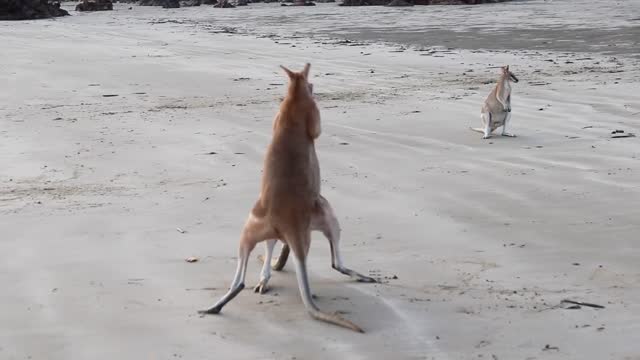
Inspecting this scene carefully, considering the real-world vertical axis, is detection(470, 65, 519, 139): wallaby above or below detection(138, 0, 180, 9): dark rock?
above

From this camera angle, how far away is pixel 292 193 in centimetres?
361

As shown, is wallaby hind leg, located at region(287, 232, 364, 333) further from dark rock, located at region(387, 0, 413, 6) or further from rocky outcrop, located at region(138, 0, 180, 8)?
rocky outcrop, located at region(138, 0, 180, 8)

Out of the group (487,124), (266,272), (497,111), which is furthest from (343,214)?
Answer: (497,111)

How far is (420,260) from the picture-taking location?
431 centimetres

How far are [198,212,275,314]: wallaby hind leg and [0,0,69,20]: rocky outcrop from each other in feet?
85.7

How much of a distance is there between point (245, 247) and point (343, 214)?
1.56 m

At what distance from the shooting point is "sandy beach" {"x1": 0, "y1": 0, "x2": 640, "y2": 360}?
11.3 feet

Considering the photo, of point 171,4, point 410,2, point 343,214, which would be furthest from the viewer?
point 171,4

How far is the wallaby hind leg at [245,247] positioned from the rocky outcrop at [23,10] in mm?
26107

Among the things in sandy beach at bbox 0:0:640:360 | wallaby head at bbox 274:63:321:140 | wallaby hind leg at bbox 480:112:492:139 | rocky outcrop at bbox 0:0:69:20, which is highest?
wallaby head at bbox 274:63:321:140

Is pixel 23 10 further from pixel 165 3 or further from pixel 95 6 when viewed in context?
pixel 165 3

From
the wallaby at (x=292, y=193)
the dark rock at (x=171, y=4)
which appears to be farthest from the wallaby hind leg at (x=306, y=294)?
the dark rock at (x=171, y=4)

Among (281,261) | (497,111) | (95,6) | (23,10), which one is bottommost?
(95,6)

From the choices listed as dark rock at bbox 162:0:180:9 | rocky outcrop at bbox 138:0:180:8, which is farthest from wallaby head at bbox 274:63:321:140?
rocky outcrop at bbox 138:0:180:8
